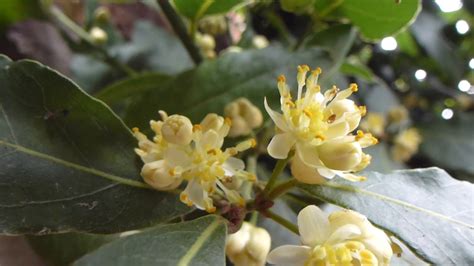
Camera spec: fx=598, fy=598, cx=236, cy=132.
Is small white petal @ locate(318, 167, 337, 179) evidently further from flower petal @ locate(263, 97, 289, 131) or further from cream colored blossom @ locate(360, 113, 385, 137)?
cream colored blossom @ locate(360, 113, 385, 137)

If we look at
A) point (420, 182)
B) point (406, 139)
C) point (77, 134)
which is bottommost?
point (406, 139)

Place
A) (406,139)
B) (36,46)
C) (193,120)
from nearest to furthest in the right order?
(193,120) < (36,46) < (406,139)

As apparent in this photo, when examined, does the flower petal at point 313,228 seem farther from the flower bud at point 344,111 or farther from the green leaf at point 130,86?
the green leaf at point 130,86

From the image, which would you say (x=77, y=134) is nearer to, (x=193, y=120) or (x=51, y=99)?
(x=51, y=99)

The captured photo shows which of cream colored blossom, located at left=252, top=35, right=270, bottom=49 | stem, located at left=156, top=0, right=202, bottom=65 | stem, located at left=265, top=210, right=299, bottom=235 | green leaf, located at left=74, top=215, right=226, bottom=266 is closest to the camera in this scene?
green leaf, located at left=74, top=215, right=226, bottom=266

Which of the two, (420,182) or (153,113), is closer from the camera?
(420,182)

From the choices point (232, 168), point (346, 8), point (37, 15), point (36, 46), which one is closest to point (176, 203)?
point (232, 168)

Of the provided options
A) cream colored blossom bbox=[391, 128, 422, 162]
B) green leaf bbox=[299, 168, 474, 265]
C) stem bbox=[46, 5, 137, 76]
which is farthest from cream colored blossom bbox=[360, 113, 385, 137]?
green leaf bbox=[299, 168, 474, 265]

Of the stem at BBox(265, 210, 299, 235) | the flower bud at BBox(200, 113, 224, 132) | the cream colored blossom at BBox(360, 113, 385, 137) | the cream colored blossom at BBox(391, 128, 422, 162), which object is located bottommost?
the cream colored blossom at BBox(391, 128, 422, 162)
